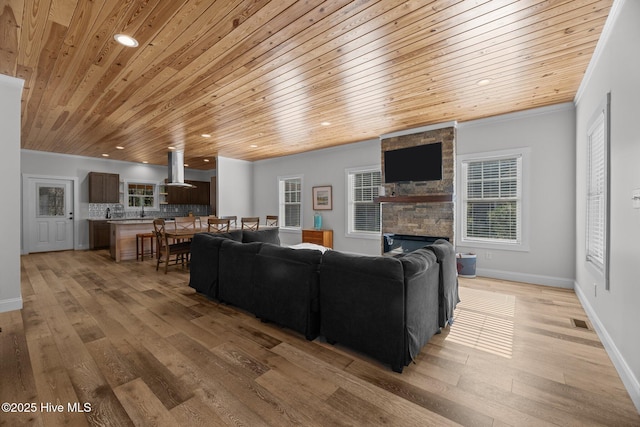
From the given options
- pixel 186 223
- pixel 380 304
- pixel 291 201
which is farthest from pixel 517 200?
pixel 186 223

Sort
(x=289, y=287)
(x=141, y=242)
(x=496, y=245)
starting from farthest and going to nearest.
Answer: (x=141, y=242) → (x=496, y=245) → (x=289, y=287)

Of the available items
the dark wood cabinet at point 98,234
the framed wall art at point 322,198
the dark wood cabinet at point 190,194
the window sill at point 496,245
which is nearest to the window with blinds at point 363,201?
the framed wall art at point 322,198

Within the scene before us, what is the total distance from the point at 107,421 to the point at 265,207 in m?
7.03

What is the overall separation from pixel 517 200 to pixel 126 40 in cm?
538

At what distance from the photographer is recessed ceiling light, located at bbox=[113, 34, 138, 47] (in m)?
2.35

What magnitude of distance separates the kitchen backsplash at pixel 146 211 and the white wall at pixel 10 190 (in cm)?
573

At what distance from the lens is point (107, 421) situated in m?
1.59

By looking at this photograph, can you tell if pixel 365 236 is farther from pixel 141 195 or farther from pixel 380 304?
pixel 141 195

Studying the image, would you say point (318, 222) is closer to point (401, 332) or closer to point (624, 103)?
point (401, 332)

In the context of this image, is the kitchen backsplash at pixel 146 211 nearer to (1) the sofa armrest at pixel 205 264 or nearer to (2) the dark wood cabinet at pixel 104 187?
(2) the dark wood cabinet at pixel 104 187

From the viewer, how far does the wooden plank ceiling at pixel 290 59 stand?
82.3 inches

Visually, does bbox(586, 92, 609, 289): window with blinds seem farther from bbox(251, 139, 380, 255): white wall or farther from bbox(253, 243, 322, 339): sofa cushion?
bbox(251, 139, 380, 255): white wall

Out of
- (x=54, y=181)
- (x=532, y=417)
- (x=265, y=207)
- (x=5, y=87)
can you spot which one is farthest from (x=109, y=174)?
(x=532, y=417)

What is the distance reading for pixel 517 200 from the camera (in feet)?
14.9
